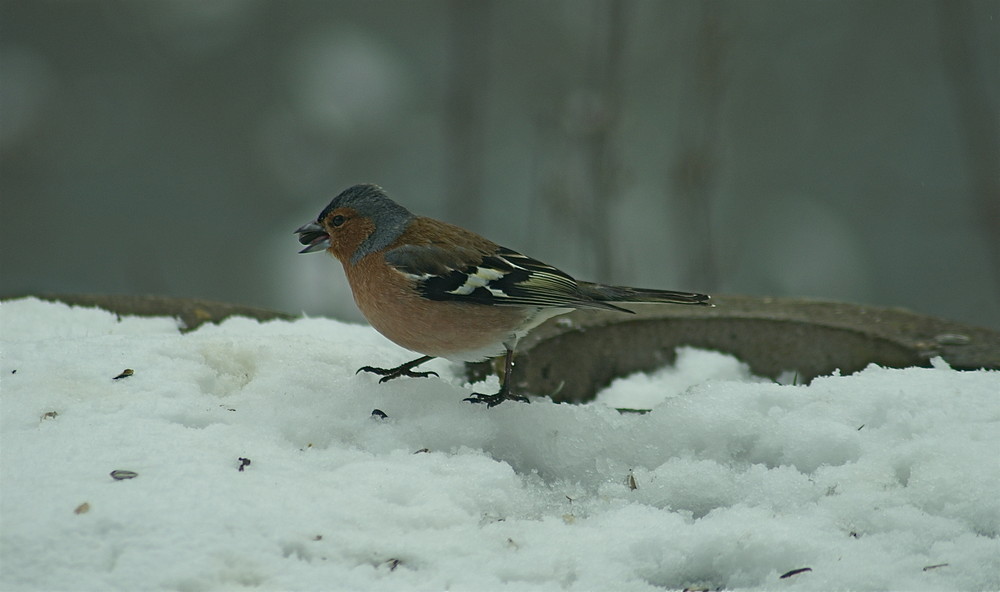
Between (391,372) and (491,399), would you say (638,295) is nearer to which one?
(491,399)

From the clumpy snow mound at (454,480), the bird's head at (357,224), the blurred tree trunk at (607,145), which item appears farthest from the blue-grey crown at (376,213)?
the blurred tree trunk at (607,145)

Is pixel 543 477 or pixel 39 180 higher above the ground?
pixel 39 180

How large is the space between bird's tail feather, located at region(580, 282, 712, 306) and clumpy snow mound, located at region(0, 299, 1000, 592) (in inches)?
13.2

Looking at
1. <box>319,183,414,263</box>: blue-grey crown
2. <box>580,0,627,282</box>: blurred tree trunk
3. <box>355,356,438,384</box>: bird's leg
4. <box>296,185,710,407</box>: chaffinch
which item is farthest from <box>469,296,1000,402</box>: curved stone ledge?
<box>580,0,627,282</box>: blurred tree trunk

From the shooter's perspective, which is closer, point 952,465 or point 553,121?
point 952,465

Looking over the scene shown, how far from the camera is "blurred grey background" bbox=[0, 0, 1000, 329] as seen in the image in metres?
7.83

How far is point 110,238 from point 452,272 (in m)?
6.08

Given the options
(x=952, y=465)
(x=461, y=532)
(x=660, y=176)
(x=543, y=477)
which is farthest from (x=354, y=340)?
(x=660, y=176)

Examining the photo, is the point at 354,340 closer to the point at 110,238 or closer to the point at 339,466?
the point at 339,466

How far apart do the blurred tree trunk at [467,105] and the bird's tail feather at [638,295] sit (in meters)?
2.60

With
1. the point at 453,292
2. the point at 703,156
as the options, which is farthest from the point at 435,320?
the point at 703,156

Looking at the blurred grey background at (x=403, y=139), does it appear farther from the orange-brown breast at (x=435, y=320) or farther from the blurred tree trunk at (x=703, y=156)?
the orange-brown breast at (x=435, y=320)

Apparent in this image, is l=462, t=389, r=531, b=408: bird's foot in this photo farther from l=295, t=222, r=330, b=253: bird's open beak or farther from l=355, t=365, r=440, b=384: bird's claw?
l=295, t=222, r=330, b=253: bird's open beak

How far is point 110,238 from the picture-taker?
830 cm
